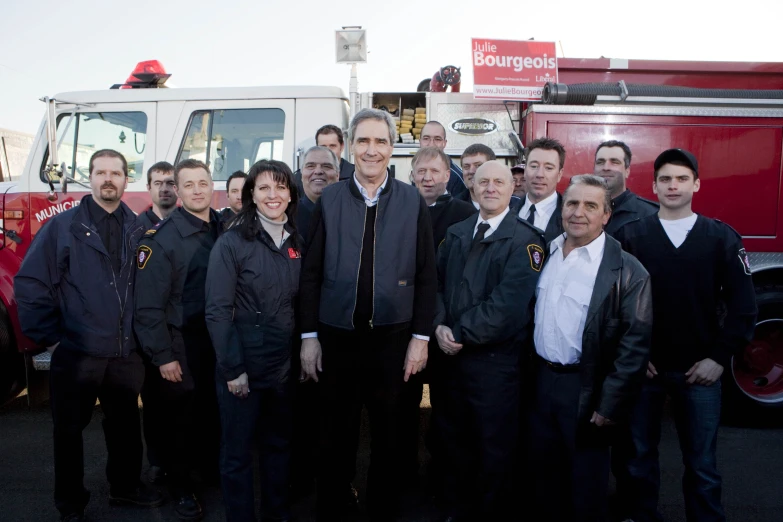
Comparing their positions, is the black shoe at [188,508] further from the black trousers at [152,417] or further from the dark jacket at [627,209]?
the dark jacket at [627,209]

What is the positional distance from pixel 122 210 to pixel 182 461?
56.2 inches

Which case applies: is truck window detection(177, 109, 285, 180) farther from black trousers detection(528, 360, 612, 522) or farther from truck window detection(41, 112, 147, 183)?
black trousers detection(528, 360, 612, 522)

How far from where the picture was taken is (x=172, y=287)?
2.91m

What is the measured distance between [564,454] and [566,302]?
74cm

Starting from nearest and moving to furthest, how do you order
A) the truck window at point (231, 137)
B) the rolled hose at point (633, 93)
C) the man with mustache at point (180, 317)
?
the man with mustache at point (180, 317), the rolled hose at point (633, 93), the truck window at point (231, 137)

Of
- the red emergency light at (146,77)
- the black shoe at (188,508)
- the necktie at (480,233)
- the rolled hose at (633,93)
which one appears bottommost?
the black shoe at (188,508)

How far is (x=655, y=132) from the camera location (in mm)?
4070

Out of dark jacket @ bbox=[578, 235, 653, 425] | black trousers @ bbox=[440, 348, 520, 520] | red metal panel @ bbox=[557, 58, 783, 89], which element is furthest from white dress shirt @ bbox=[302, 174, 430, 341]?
red metal panel @ bbox=[557, 58, 783, 89]

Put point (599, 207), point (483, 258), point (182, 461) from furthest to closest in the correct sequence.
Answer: point (182, 461), point (483, 258), point (599, 207)

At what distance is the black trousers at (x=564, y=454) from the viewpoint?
Answer: 7.93 feet

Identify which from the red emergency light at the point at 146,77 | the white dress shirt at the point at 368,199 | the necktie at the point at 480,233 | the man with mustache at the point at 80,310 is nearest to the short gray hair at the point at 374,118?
the white dress shirt at the point at 368,199

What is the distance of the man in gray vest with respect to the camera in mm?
2420

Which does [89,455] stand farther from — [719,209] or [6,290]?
[719,209]

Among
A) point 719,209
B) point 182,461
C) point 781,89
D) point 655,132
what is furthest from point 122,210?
point 781,89
